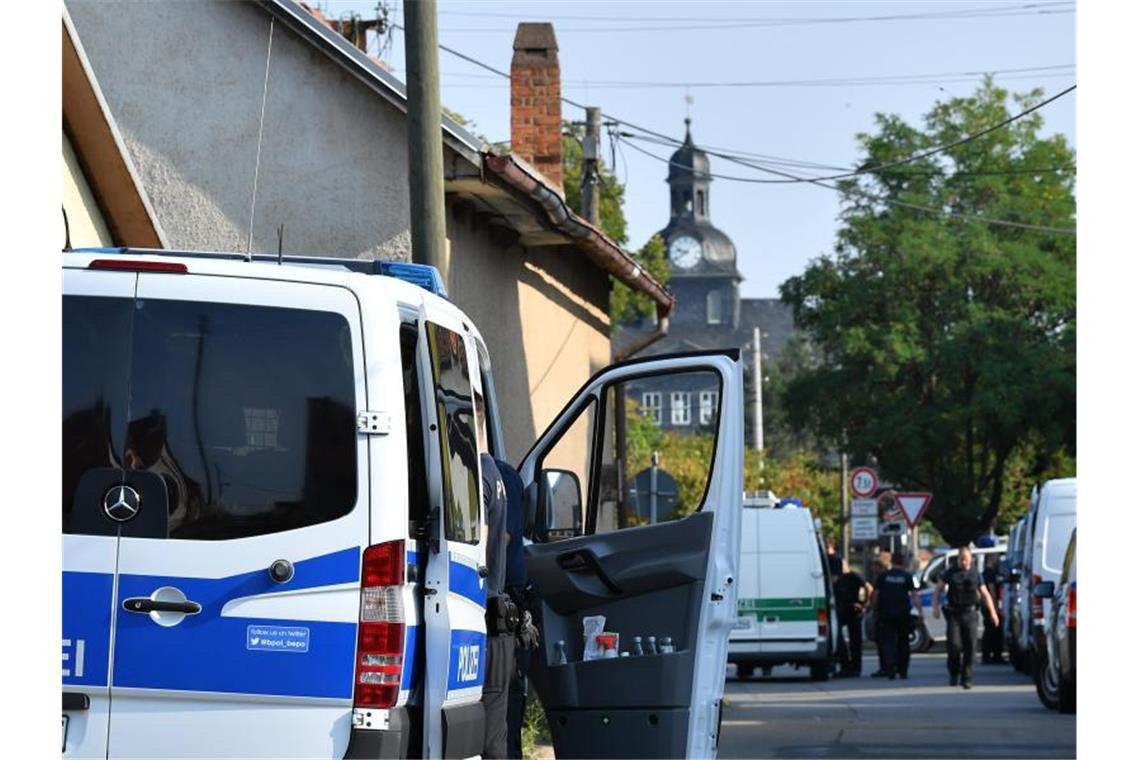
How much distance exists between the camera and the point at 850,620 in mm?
28625

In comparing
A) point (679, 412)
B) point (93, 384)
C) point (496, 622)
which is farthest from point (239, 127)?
point (679, 412)

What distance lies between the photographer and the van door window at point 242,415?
7.10 metres

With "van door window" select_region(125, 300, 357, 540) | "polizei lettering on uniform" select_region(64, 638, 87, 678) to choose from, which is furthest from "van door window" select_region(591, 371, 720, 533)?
"polizei lettering on uniform" select_region(64, 638, 87, 678)

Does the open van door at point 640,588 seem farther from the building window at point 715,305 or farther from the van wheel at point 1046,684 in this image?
the building window at point 715,305

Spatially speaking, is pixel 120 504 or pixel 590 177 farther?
pixel 590 177

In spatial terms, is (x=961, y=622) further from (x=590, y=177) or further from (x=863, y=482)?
(x=863, y=482)

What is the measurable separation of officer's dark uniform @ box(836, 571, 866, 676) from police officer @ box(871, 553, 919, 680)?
3.98ft

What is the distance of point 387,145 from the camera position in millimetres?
16719

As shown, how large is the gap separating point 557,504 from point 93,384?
11.8ft

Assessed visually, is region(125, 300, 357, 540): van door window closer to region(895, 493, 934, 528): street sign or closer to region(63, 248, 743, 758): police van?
region(63, 248, 743, 758): police van

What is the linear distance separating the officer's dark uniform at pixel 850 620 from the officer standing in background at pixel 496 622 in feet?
61.9

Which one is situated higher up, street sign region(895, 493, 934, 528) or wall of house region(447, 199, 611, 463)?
wall of house region(447, 199, 611, 463)

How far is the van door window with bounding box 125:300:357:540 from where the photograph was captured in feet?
23.3

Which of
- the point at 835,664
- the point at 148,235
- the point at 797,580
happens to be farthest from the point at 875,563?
the point at 148,235
